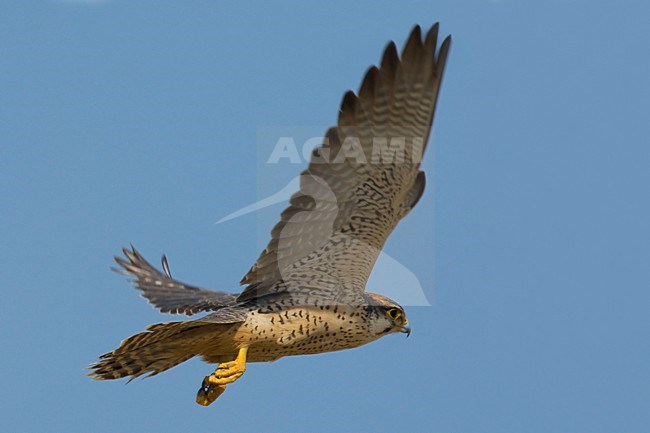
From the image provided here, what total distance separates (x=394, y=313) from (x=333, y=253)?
728mm

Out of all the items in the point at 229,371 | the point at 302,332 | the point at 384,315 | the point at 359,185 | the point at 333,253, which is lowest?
the point at 229,371

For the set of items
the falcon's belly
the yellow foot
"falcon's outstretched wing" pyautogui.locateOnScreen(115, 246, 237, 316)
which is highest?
"falcon's outstretched wing" pyautogui.locateOnScreen(115, 246, 237, 316)

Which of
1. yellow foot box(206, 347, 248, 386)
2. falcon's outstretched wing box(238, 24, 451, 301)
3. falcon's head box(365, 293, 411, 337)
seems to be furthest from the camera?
falcon's head box(365, 293, 411, 337)

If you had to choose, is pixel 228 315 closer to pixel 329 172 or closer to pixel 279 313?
pixel 279 313

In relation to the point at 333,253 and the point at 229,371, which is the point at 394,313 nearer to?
the point at 333,253

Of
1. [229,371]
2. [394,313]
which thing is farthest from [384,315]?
[229,371]

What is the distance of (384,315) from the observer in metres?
8.86

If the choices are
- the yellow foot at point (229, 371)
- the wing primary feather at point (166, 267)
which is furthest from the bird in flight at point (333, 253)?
the wing primary feather at point (166, 267)

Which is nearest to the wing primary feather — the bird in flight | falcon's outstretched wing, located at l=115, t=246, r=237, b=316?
falcon's outstretched wing, located at l=115, t=246, r=237, b=316

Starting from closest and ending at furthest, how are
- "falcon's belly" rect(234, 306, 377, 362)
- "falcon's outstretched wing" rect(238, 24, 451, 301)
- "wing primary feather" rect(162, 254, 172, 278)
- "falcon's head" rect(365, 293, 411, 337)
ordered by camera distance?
"falcon's outstretched wing" rect(238, 24, 451, 301)
"falcon's belly" rect(234, 306, 377, 362)
"falcon's head" rect(365, 293, 411, 337)
"wing primary feather" rect(162, 254, 172, 278)

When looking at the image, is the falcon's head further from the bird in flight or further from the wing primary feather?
the wing primary feather

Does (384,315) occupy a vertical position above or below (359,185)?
below

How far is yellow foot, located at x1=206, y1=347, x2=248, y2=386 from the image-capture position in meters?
8.30

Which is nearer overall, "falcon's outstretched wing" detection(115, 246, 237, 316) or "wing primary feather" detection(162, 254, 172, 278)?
"falcon's outstretched wing" detection(115, 246, 237, 316)
